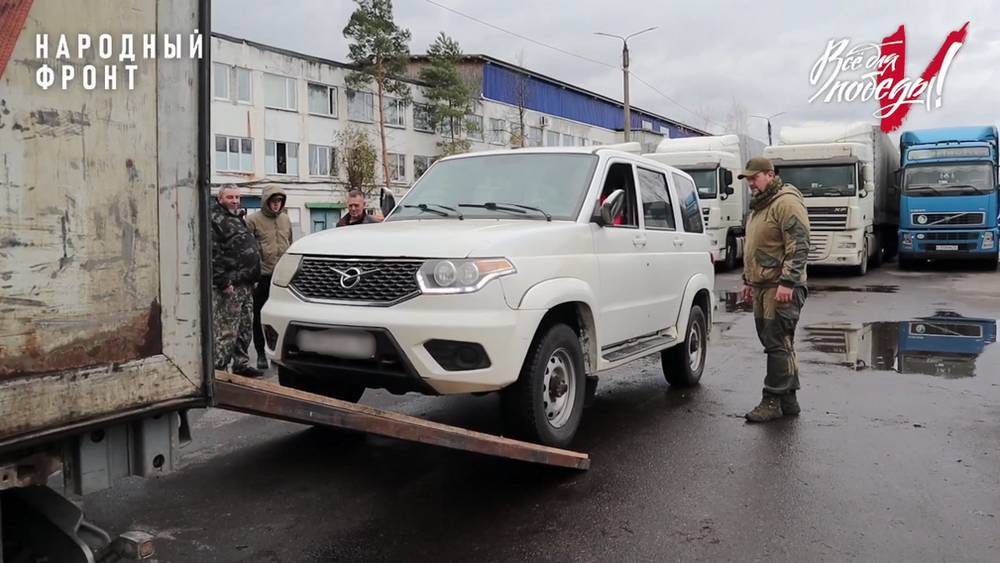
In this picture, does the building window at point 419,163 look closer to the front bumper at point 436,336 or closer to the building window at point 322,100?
the building window at point 322,100

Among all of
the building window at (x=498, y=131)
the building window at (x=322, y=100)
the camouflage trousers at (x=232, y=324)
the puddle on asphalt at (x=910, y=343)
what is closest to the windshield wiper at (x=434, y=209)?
the camouflage trousers at (x=232, y=324)

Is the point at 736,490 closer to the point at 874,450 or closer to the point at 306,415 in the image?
the point at 874,450

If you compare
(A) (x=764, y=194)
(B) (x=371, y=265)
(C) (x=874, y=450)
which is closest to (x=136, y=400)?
(B) (x=371, y=265)

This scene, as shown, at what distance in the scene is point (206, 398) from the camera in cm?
259

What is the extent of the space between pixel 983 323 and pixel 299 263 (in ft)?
34.4

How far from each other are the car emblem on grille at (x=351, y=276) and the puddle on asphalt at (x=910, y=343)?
5.88m

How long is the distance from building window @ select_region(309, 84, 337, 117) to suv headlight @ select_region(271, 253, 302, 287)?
37.9m

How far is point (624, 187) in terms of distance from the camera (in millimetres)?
6066

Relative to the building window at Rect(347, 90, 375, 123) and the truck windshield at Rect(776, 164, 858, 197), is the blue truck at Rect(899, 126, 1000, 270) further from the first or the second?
the building window at Rect(347, 90, 375, 123)

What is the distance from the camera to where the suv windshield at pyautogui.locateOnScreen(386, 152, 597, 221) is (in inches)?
210

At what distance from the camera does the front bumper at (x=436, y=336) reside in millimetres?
4199

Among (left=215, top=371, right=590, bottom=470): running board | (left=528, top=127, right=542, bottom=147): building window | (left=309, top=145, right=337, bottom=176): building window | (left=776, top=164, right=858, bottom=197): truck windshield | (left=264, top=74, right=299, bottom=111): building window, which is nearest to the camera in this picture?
(left=215, top=371, right=590, bottom=470): running board

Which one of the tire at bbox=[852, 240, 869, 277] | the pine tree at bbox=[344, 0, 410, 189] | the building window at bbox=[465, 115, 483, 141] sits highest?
the pine tree at bbox=[344, 0, 410, 189]

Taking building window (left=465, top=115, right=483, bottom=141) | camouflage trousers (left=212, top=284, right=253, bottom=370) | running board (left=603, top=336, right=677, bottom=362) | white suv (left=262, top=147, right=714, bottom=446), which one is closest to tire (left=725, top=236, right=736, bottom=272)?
running board (left=603, top=336, right=677, bottom=362)
